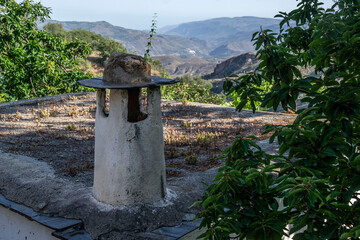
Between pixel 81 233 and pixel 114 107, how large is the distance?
1.43 metres

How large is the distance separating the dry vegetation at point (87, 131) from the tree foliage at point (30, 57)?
7.47 feet

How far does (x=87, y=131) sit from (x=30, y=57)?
6249 millimetres

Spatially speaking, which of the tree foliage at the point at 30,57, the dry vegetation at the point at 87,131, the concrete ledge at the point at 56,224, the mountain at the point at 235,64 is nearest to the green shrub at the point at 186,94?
the tree foliage at the point at 30,57

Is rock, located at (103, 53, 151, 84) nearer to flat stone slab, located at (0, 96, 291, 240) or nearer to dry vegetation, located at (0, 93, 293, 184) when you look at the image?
flat stone slab, located at (0, 96, 291, 240)

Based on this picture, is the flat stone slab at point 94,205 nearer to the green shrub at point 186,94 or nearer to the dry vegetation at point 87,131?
the dry vegetation at point 87,131

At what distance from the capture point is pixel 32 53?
13297mm

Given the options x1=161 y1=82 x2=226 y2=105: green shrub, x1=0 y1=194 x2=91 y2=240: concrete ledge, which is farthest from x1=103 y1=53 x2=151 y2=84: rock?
x1=161 y1=82 x2=226 y2=105: green shrub

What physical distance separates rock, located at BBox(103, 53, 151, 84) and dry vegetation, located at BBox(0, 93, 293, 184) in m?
2.13

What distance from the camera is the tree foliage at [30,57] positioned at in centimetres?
1331

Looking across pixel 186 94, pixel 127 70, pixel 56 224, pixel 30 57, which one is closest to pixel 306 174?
pixel 127 70

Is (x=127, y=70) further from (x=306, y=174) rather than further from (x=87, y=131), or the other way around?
(x=87, y=131)

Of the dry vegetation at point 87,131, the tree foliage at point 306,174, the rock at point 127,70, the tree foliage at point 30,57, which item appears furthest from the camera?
the tree foliage at point 30,57

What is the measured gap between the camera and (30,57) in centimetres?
1319

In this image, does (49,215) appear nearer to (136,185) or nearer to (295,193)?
(136,185)
